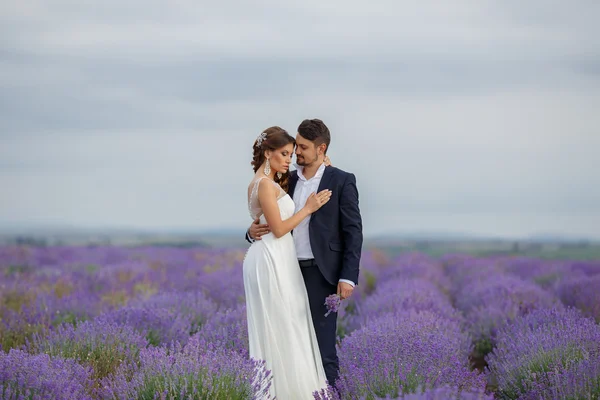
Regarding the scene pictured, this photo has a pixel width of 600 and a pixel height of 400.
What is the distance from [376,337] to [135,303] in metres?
3.23

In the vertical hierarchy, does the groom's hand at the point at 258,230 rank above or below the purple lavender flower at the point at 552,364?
above

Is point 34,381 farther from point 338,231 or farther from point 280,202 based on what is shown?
point 338,231

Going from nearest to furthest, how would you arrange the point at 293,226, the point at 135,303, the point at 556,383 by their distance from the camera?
the point at 556,383
the point at 293,226
the point at 135,303

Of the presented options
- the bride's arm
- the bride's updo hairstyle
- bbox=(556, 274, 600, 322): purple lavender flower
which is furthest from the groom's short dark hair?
bbox=(556, 274, 600, 322): purple lavender flower

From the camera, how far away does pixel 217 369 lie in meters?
3.75

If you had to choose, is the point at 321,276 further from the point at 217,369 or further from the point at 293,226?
the point at 217,369

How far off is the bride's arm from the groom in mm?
147

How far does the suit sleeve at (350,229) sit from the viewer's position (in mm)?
4398

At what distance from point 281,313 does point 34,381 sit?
1434 mm

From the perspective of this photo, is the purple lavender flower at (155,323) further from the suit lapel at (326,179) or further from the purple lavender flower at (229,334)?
the suit lapel at (326,179)

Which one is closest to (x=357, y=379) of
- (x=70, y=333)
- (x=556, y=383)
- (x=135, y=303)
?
(x=556, y=383)

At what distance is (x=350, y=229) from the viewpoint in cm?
445

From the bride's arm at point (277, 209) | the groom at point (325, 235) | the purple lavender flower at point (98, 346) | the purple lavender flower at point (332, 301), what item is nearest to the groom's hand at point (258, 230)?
the groom at point (325, 235)

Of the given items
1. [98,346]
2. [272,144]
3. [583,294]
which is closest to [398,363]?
[272,144]
